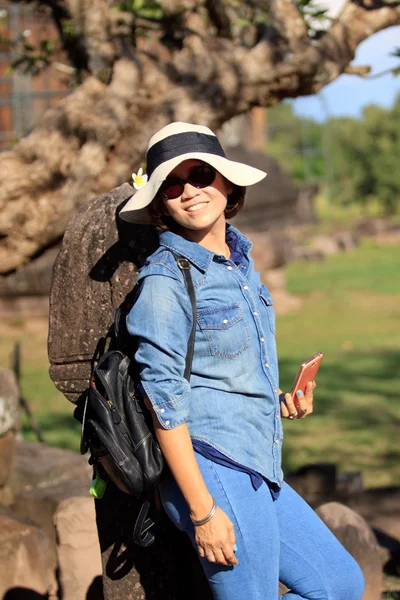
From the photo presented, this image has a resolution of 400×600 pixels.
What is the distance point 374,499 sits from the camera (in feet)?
15.9

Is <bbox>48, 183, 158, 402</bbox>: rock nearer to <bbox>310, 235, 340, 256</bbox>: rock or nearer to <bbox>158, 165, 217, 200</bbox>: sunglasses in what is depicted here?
<bbox>158, 165, 217, 200</bbox>: sunglasses

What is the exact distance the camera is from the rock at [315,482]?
15.7 feet

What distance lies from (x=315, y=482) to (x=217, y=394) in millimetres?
2679

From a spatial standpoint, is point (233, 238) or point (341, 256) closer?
point (233, 238)

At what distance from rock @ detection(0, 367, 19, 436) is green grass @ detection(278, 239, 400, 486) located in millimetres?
2167

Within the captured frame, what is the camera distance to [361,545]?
3.66m

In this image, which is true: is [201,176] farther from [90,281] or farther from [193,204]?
[90,281]

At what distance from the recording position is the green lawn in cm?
651

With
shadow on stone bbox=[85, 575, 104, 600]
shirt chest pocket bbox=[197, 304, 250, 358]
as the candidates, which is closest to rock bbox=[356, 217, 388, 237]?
shadow on stone bbox=[85, 575, 104, 600]

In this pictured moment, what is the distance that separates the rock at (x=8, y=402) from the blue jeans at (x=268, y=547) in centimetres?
261

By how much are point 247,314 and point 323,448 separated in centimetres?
442

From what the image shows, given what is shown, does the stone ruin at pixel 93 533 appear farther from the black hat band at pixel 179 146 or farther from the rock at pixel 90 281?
the black hat band at pixel 179 146

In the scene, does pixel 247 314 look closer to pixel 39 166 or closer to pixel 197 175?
pixel 197 175

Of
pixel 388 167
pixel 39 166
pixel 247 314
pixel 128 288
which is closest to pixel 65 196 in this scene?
pixel 39 166
